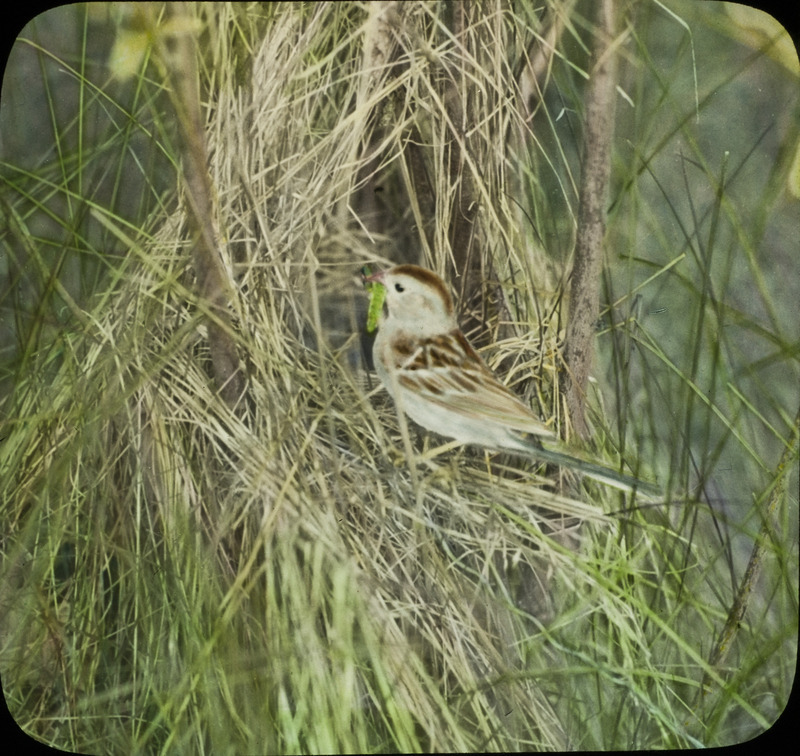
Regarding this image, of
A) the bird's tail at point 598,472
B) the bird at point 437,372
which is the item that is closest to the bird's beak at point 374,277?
the bird at point 437,372

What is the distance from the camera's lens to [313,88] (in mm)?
1149

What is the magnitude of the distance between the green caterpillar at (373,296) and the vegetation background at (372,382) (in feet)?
0.07

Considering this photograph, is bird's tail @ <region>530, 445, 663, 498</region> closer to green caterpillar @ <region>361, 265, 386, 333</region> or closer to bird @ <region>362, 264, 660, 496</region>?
bird @ <region>362, 264, 660, 496</region>

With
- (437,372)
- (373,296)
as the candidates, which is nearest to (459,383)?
(437,372)

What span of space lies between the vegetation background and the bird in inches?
0.9

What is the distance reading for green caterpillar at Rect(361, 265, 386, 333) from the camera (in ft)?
3.79

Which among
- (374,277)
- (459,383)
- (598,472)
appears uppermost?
(374,277)

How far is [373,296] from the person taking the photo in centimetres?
116

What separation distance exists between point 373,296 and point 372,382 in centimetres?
10

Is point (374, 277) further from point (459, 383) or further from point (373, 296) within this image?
point (459, 383)

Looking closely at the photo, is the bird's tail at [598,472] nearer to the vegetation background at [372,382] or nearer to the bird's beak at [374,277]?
the vegetation background at [372,382]

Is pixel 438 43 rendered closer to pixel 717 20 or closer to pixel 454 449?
pixel 717 20

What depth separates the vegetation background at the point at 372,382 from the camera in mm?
1153

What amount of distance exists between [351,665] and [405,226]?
54 centimetres
